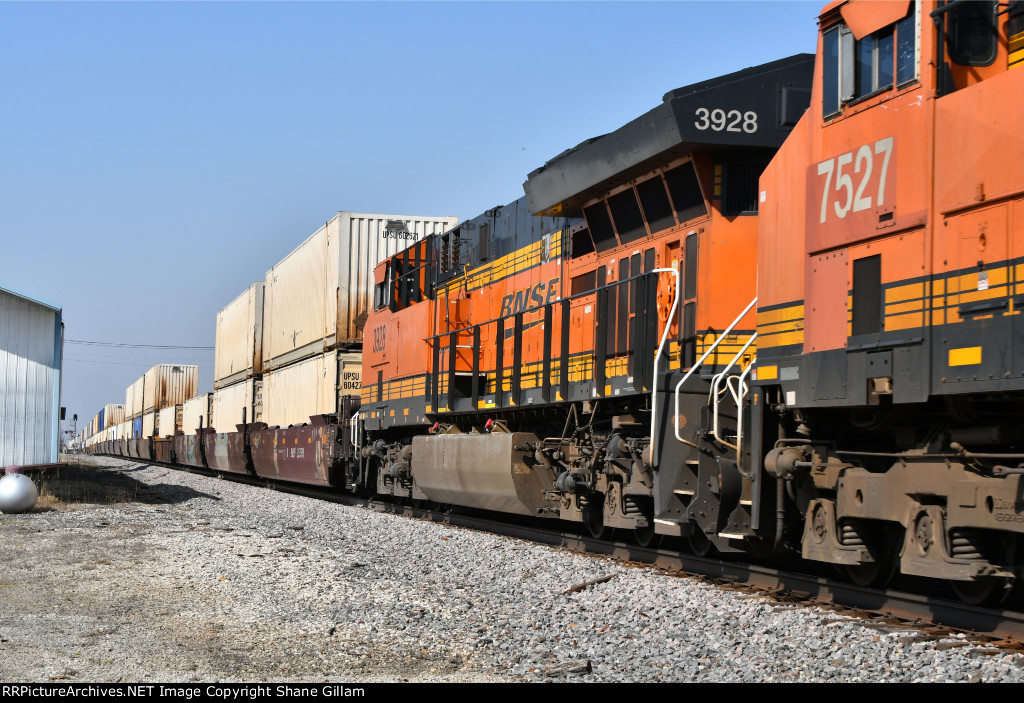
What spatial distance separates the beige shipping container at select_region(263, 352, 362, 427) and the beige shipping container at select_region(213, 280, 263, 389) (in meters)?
2.03

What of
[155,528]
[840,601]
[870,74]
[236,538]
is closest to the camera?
[870,74]

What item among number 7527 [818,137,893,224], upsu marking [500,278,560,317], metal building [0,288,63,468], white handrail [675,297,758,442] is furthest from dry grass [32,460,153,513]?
number 7527 [818,137,893,224]

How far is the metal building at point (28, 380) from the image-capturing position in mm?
17578

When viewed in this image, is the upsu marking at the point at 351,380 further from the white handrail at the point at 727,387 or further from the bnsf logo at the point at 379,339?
Answer: the white handrail at the point at 727,387

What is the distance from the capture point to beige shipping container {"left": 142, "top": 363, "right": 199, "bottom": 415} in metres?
47.1

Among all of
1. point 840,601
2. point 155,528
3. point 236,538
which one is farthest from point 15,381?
point 840,601

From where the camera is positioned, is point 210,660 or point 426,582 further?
point 426,582

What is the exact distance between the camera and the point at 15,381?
17734mm

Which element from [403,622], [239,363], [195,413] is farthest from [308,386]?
[195,413]

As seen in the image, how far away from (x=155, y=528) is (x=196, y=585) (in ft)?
16.3

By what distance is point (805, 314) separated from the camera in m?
6.89

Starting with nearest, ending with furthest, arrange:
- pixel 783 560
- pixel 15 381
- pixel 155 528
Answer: pixel 783 560, pixel 155 528, pixel 15 381

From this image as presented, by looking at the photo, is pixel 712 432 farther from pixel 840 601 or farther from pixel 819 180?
pixel 819 180

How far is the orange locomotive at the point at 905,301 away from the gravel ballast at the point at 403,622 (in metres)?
0.73
